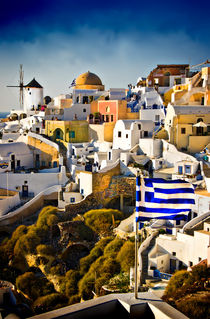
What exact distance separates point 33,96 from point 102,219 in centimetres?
2892

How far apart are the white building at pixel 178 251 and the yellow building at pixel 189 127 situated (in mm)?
12196

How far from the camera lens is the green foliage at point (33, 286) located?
60.6ft

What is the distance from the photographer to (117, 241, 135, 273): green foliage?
17.6 m

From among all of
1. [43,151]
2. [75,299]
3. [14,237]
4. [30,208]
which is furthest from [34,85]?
[75,299]

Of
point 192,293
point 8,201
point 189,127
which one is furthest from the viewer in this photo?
point 189,127

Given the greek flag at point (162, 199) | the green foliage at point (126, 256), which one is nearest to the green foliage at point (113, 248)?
the green foliage at point (126, 256)

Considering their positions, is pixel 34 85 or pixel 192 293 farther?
pixel 34 85

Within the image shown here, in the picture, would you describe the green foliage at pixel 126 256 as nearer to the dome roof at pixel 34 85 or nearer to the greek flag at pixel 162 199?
the greek flag at pixel 162 199

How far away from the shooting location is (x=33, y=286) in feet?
61.6

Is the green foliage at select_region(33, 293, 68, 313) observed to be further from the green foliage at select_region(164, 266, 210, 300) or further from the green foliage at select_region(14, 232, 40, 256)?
the green foliage at select_region(164, 266, 210, 300)

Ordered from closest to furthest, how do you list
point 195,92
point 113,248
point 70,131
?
point 113,248
point 195,92
point 70,131


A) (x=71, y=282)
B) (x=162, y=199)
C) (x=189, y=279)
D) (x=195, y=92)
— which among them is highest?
(x=195, y=92)

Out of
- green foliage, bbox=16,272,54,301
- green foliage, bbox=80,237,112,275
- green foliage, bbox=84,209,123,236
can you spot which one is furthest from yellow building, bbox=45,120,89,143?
green foliage, bbox=16,272,54,301

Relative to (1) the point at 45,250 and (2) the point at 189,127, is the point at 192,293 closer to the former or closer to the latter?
(1) the point at 45,250
